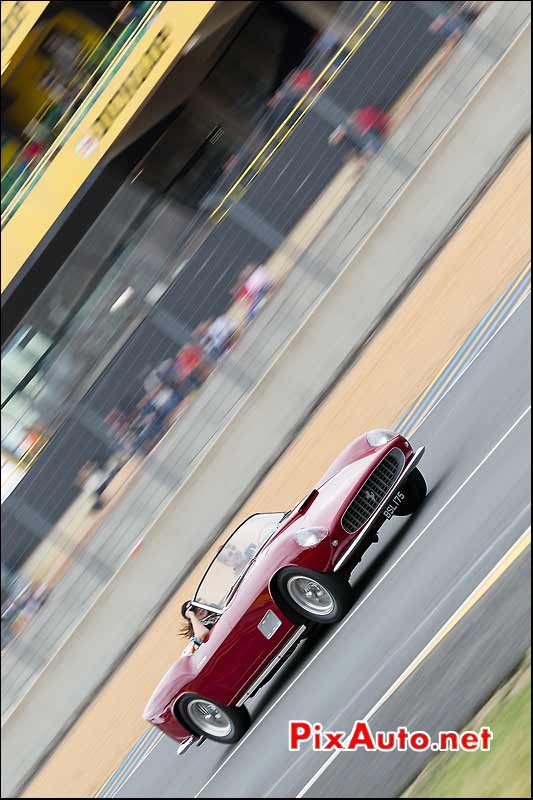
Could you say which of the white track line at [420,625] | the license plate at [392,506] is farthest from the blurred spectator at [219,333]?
the white track line at [420,625]

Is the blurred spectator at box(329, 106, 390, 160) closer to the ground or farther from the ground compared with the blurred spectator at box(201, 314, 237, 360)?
farther from the ground

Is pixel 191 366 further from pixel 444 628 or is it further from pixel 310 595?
pixel 444 628

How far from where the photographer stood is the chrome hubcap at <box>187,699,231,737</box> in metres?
11.5

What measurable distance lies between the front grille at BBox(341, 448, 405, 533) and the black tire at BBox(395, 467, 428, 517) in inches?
Answer: 27.6

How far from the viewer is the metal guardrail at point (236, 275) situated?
16219 mm

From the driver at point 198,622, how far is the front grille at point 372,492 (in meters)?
1.76

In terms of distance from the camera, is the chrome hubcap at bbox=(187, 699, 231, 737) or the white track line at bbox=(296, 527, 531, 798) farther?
the chrome hubcap at bbox=(187, 699, 231, 737)

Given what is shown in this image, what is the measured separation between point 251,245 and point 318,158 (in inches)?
58.1

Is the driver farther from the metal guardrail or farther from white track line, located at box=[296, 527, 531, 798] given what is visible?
the metal guardrail

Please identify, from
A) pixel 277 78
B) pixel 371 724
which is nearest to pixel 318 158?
pixel 277 78

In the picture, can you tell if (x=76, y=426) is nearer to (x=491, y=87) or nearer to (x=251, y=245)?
(x=251, y=245)

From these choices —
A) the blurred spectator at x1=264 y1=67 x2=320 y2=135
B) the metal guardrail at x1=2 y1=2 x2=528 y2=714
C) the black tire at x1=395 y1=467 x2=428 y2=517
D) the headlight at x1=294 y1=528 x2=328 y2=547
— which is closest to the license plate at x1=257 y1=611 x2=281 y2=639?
the headlight at x1=294 y1=528 x2=328 y2=547

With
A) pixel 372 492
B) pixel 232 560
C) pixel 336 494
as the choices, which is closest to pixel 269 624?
pixel 232 560

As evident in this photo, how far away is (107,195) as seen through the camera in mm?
22062
